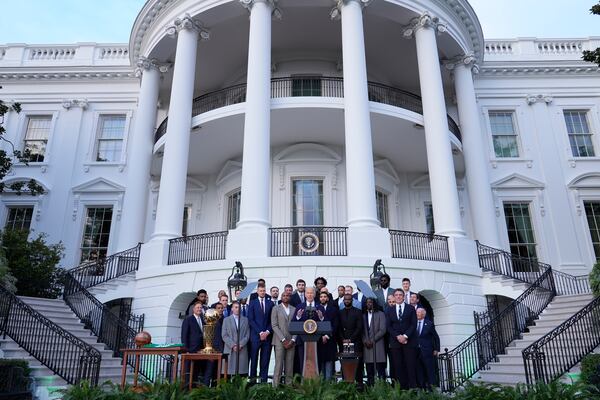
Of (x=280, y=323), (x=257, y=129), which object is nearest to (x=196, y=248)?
(x=257, y=129)

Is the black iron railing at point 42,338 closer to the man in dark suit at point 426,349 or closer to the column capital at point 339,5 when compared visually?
the man in dark suit at point 426,349

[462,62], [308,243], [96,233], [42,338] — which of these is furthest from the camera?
[96,233]

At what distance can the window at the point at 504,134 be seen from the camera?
19645 mm

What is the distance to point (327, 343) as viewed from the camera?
309 inches

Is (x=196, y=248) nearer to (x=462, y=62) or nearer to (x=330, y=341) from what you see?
(x=330, y=341)

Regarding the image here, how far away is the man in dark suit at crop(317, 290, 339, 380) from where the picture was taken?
7684 mm

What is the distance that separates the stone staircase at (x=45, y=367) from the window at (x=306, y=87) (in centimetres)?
1078

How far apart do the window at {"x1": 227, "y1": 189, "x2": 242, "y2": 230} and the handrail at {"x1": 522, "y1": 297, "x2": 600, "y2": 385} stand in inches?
445

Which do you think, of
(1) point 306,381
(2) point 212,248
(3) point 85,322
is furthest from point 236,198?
(1) point 306,381

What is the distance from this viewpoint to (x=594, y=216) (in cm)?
1872

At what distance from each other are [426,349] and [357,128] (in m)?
6.83

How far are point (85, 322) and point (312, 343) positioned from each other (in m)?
7.92

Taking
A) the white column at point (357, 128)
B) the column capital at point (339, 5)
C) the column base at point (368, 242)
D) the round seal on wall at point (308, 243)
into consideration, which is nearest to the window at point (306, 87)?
the column capital at point (339, 5)

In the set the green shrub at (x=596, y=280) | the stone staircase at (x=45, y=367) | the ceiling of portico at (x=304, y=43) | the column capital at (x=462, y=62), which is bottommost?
the stone staircase at (x=45, y=367)
